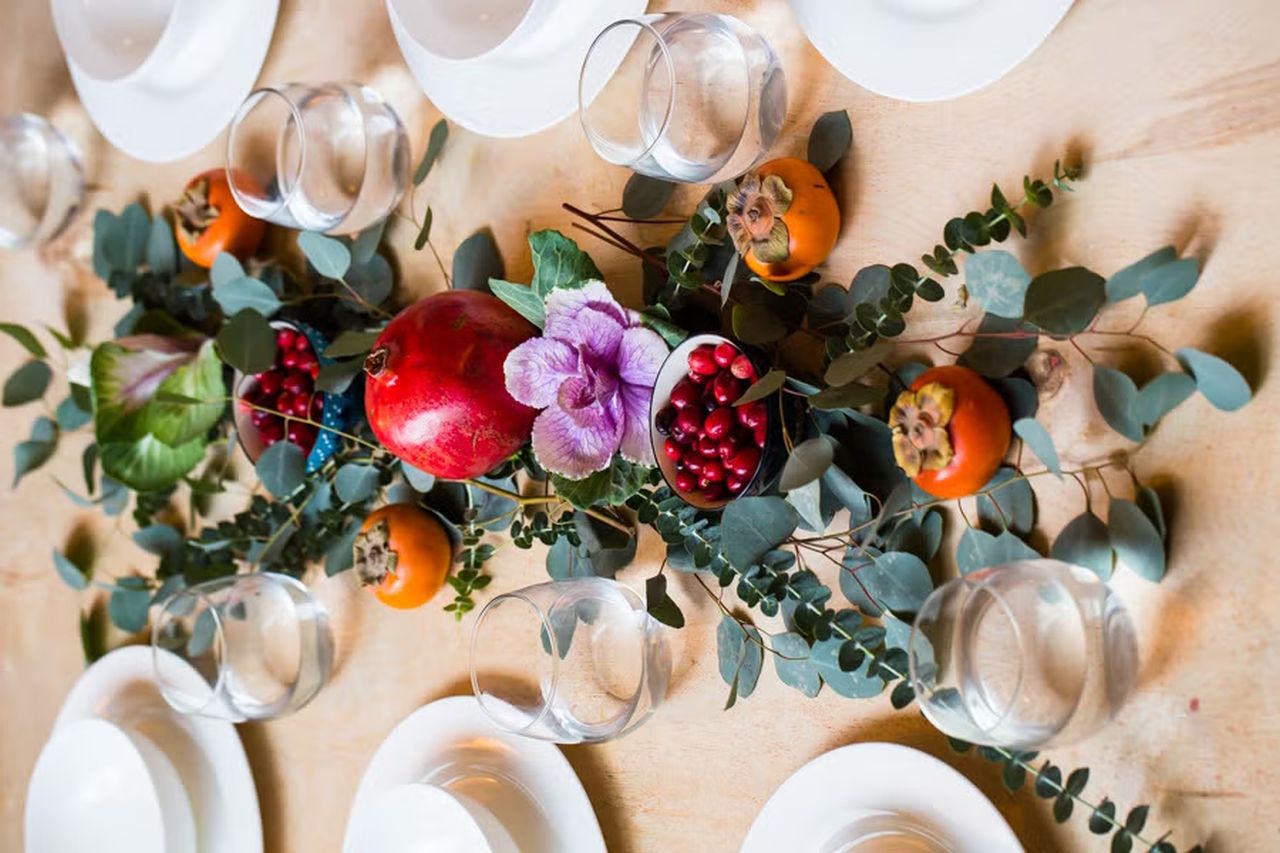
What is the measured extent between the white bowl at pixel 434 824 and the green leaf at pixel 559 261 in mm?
472

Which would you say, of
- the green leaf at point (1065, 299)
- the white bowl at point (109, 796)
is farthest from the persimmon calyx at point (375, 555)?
the green leaf at point (1065, 299)

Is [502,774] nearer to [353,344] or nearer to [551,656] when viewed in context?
[551,656]

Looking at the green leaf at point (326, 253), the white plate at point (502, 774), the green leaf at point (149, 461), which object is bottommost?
the white plate at point (502, 774)

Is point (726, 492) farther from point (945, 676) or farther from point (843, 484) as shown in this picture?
point (945, 676)

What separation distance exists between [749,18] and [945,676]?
581 mm

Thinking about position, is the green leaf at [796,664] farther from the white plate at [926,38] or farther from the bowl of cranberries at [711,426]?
the white plate at [926,38]

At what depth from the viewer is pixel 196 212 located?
52.6 inches

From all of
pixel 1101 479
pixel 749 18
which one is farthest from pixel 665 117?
pixel 1101 479

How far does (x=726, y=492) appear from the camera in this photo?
2.91ft

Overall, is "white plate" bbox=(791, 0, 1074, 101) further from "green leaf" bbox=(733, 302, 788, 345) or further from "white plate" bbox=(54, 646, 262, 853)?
"white plate" bbox=(54, 646, 262, 853)

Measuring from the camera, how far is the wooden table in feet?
2.51

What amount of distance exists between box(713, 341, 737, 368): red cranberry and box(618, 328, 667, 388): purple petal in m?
0.07

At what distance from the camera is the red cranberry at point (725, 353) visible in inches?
34.5

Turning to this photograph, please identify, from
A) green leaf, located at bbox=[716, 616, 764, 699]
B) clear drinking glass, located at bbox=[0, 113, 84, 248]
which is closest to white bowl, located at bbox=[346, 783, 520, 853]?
green leaf, located at bbox=[716, 616, 764, 699]
